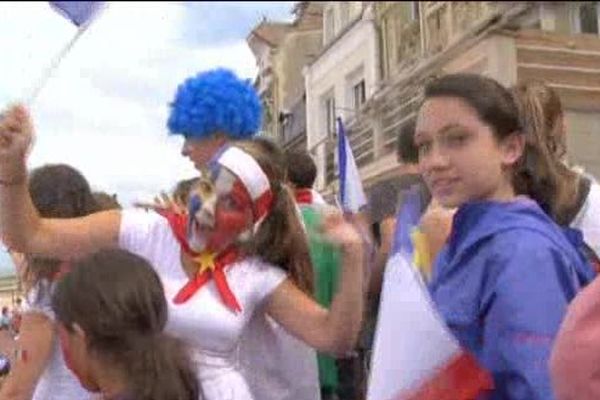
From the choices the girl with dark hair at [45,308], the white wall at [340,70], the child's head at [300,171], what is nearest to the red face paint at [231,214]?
the girl with dark hair at [45,308]

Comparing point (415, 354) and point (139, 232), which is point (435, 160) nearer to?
point (415, 354)

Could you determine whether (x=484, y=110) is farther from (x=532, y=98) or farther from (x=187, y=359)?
(x=187, y=359)

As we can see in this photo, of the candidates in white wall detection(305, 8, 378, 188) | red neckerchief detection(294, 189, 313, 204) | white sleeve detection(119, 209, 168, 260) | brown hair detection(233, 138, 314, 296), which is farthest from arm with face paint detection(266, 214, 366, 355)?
white wall detection(305, 8, 378, 188)

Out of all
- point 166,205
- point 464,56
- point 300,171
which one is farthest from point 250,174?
point 464,56

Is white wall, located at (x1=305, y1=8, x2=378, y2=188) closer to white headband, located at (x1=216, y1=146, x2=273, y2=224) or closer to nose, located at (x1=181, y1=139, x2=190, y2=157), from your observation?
nose, located at (x1=181, y1=139, x2=190, y2=157)

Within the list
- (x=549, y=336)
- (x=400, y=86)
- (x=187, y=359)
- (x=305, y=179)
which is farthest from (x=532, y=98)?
(x=400, y=86)

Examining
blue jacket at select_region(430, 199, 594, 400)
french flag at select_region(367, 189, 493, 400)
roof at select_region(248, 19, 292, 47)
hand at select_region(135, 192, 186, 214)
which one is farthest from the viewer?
roof at select_region(248, 19, 292, 47)

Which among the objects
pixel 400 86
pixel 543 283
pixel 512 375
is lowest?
pixel 512 375

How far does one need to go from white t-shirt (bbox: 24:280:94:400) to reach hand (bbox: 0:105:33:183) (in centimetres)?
48

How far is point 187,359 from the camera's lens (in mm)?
2250

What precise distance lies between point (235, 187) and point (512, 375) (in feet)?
3.27

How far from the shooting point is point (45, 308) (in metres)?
2.98

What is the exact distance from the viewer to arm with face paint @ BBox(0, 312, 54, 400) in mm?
2955

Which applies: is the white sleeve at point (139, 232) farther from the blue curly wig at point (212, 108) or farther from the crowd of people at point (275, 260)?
the blue curly wig at point (212, 108)
